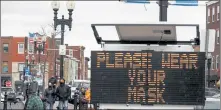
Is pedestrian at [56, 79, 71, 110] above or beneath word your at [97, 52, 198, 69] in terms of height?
beneath

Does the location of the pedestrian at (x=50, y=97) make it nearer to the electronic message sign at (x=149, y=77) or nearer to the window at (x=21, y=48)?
the electronic message sign at (x=149, y=77)

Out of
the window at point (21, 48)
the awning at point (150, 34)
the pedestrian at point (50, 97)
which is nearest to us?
the awning at point (150, 34)

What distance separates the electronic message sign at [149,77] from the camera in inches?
296

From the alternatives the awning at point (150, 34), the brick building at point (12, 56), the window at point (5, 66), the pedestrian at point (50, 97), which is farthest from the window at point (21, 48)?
the awning at point (150, 34)

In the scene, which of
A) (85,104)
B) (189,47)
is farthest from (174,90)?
(85,104)

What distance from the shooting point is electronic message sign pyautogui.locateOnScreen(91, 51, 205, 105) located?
7512mm

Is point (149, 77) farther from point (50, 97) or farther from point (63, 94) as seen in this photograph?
point (50, 97)

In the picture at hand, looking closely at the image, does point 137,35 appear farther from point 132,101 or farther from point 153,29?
point 132,101

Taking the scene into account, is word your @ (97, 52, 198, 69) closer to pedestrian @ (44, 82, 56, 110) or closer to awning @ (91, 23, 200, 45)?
awning @ (91, 23, 200, 45)

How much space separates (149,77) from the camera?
7.50 meters

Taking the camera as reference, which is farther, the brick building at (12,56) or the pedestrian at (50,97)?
the brick building at (12,56)

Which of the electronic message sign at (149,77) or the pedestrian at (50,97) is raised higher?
the electronic message sign at (149,77)

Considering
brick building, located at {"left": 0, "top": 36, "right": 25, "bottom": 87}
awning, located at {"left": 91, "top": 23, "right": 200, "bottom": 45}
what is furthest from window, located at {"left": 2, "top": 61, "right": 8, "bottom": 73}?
awning, located at {"left": 91, "top": 23, "right": 200, "bottom": 45}

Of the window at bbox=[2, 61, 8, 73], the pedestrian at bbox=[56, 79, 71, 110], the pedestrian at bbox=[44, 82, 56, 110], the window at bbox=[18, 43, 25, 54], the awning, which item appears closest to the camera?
the awning
